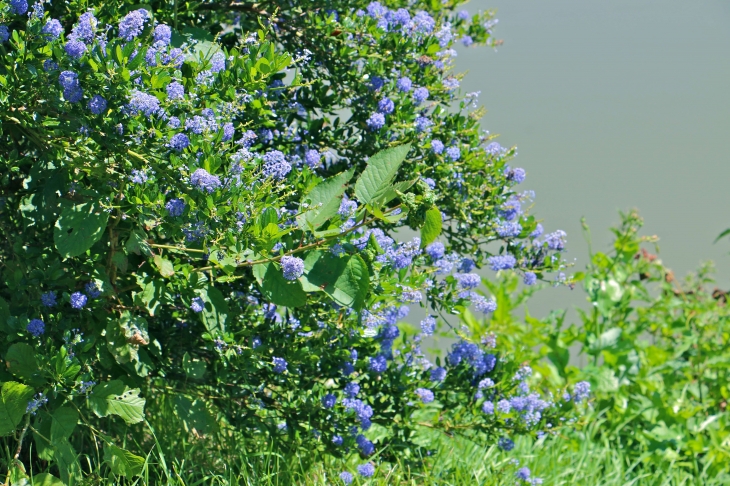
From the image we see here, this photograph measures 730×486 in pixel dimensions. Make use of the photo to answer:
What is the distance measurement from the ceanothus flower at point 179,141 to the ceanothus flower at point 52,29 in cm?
35

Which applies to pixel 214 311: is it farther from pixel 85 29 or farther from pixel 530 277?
pixel 530 277

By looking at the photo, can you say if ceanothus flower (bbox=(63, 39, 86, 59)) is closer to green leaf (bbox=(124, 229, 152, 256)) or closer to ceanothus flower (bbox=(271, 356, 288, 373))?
green leaf (bbox=(124, 229, 152, 256))

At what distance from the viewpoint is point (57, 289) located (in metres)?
2.21

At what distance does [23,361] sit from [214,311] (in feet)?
1.71

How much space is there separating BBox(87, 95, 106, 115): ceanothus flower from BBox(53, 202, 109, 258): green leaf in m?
0.27

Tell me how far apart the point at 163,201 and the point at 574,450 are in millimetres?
2255

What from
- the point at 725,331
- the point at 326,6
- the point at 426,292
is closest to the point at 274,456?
the point at 426,292

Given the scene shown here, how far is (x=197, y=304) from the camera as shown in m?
2.02

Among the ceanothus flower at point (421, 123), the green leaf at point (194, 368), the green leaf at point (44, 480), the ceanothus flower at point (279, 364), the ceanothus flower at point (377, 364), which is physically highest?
the ceanothus flower at point (421, 123)

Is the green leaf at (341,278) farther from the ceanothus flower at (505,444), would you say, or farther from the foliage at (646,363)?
the foliage at (646,363)

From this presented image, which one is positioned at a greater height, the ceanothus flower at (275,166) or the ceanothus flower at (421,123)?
the ceanothus flower at (421,123)

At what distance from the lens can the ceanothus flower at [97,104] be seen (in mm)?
1704

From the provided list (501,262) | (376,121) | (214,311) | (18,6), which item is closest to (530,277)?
(501,262)

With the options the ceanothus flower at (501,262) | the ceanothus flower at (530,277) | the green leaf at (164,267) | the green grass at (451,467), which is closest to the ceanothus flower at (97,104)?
the green leaf at (164,267)
